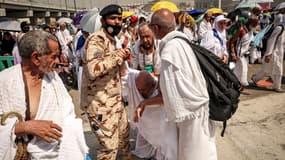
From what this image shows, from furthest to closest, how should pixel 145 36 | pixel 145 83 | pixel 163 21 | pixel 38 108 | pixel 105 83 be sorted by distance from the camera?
pixel 145 36 → pixel 145 83 → pixel 105 83 → pixel 163 21 → pixel 38 108

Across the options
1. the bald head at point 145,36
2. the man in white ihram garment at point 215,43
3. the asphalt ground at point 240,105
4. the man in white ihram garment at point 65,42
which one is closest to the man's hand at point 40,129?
the bald head at point 145,36

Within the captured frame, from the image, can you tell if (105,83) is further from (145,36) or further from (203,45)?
(203,45)

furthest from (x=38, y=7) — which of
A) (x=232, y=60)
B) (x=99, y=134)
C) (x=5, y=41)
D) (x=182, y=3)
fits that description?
(x=99, y=134)

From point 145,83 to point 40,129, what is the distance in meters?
1.72

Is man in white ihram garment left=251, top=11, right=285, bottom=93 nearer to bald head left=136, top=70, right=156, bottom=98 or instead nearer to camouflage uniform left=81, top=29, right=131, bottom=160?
bald head left=136, top=70, right=156, bottom=98

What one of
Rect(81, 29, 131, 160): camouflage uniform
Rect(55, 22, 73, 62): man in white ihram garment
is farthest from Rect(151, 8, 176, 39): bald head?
Rect(55, 22, 73, 62): man in white ihram garment

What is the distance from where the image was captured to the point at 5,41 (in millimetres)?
7660

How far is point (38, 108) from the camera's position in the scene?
185cm

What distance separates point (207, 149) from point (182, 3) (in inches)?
2709

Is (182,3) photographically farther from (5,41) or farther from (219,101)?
(219,101)

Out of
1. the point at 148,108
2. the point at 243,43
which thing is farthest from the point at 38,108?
the point at 243,43

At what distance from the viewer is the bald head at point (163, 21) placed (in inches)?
96.5

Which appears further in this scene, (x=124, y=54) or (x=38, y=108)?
(x=124, y=54)

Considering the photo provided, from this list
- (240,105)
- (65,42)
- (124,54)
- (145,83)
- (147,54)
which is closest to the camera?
(124,54)
